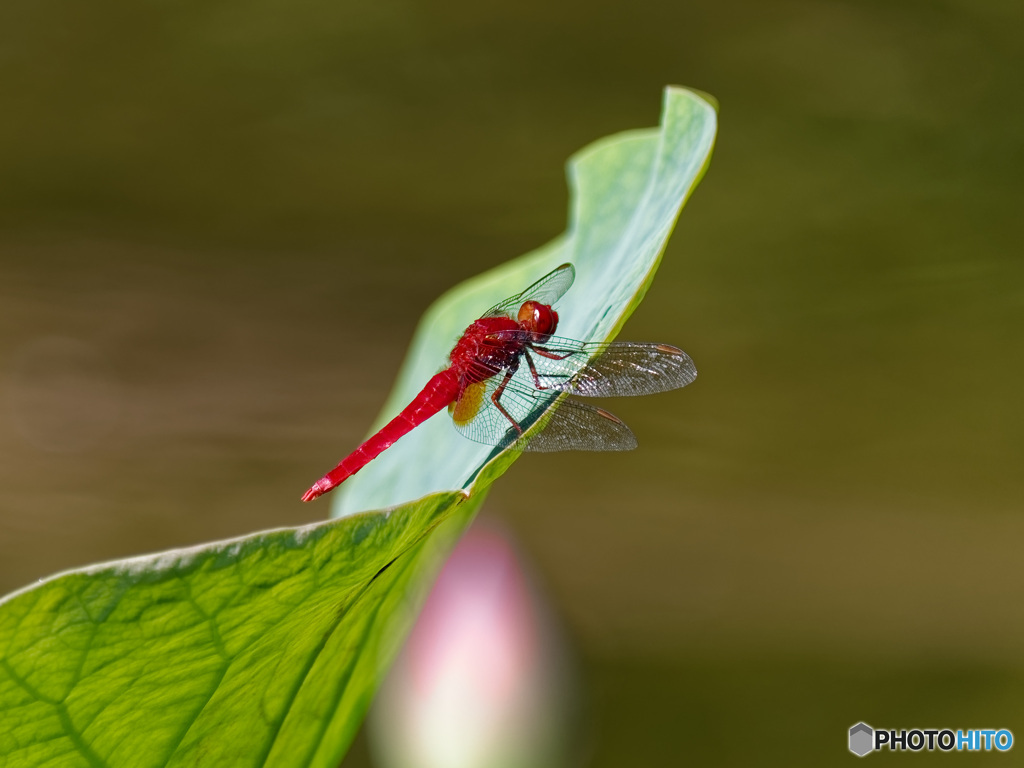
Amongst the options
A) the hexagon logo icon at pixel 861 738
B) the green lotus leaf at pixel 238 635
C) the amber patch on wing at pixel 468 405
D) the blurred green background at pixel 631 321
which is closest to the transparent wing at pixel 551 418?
the amber patch on wing at pixel 468 405

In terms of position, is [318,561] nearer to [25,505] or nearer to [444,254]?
[444,254]

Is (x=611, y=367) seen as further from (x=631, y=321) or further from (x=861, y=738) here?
(x=631, y=321)

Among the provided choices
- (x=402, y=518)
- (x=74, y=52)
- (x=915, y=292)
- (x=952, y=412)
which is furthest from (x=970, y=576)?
(x=74, y=52)

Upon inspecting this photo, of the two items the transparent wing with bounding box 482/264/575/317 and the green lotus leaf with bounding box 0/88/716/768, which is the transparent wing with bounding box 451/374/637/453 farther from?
the green lotus leaf with bounding box 0/88/716/768

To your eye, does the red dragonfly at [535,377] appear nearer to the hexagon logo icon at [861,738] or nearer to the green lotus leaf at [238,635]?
the green lotus leaf at [238,635]

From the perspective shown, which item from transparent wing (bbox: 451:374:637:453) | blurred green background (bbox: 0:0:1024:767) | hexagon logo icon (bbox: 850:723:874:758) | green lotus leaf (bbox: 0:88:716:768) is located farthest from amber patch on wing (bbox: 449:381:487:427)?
blurred green background (bbox: 0:0:1024:767)
